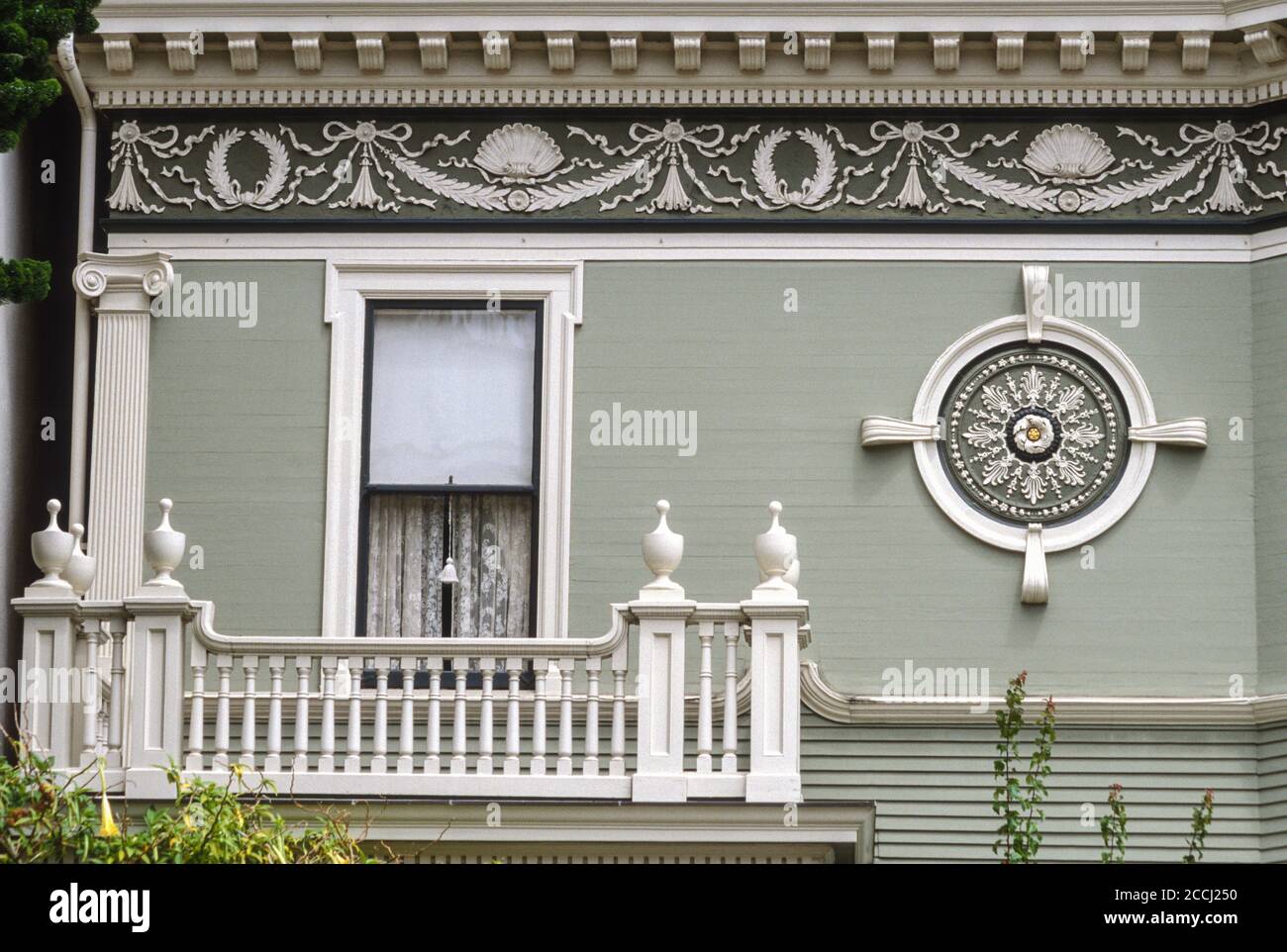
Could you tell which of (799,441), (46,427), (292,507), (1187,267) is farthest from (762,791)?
(46,427)

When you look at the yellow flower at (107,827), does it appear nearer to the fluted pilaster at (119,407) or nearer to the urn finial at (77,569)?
the urn finial at (77,569)

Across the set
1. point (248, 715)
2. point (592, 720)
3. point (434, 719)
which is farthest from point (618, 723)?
point (248, 715)

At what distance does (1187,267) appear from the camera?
14.1 meters

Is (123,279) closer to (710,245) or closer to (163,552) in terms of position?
(163,552)

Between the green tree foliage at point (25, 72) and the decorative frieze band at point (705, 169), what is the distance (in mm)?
2116

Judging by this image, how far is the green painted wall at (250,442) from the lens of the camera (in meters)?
13.8

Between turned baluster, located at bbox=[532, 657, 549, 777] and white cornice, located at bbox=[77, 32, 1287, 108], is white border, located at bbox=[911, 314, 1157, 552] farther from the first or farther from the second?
turned baluster, located at bbox=[532, 657, 549, 777]

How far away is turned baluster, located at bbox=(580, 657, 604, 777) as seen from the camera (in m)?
11.9

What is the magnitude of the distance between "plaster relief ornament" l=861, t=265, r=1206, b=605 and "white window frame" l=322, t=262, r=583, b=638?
1.98 meters

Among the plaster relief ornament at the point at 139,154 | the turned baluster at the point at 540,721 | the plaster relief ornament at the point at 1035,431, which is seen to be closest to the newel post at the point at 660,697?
the turned baluster at the point at 540,721

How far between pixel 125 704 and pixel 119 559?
2080 mm

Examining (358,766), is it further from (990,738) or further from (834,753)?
(990,738)
